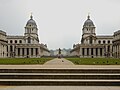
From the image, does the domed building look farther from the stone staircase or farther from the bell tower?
the stone staircase

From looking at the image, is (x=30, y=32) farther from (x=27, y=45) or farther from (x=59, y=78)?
(x=59, y=78)

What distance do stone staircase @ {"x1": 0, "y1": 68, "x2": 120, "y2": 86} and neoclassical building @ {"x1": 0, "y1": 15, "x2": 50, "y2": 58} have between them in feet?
336

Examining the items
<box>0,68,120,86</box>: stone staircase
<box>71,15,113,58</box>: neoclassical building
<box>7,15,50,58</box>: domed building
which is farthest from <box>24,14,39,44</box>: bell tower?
<box>0,68,120,86</box>: stone staircase

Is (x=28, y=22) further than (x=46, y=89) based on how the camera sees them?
Yes

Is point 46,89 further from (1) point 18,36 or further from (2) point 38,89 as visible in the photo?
(1) point 18,36

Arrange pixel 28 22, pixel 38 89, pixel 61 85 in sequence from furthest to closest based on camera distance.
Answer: pixel 28 22
pixel 61 85
pixel 38 89

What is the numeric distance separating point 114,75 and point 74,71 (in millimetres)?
3119

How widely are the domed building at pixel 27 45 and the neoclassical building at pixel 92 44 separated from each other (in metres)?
22.8

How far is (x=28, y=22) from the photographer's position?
478ft

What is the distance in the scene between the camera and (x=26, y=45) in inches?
5177

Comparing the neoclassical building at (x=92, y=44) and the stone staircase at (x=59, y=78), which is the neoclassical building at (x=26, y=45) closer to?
the neoclassical building at (x=92, y=44)

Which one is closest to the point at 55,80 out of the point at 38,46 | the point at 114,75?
the point at 114,75

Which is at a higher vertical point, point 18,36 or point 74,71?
point 18,36

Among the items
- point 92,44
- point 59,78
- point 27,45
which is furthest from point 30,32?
point 59,78
